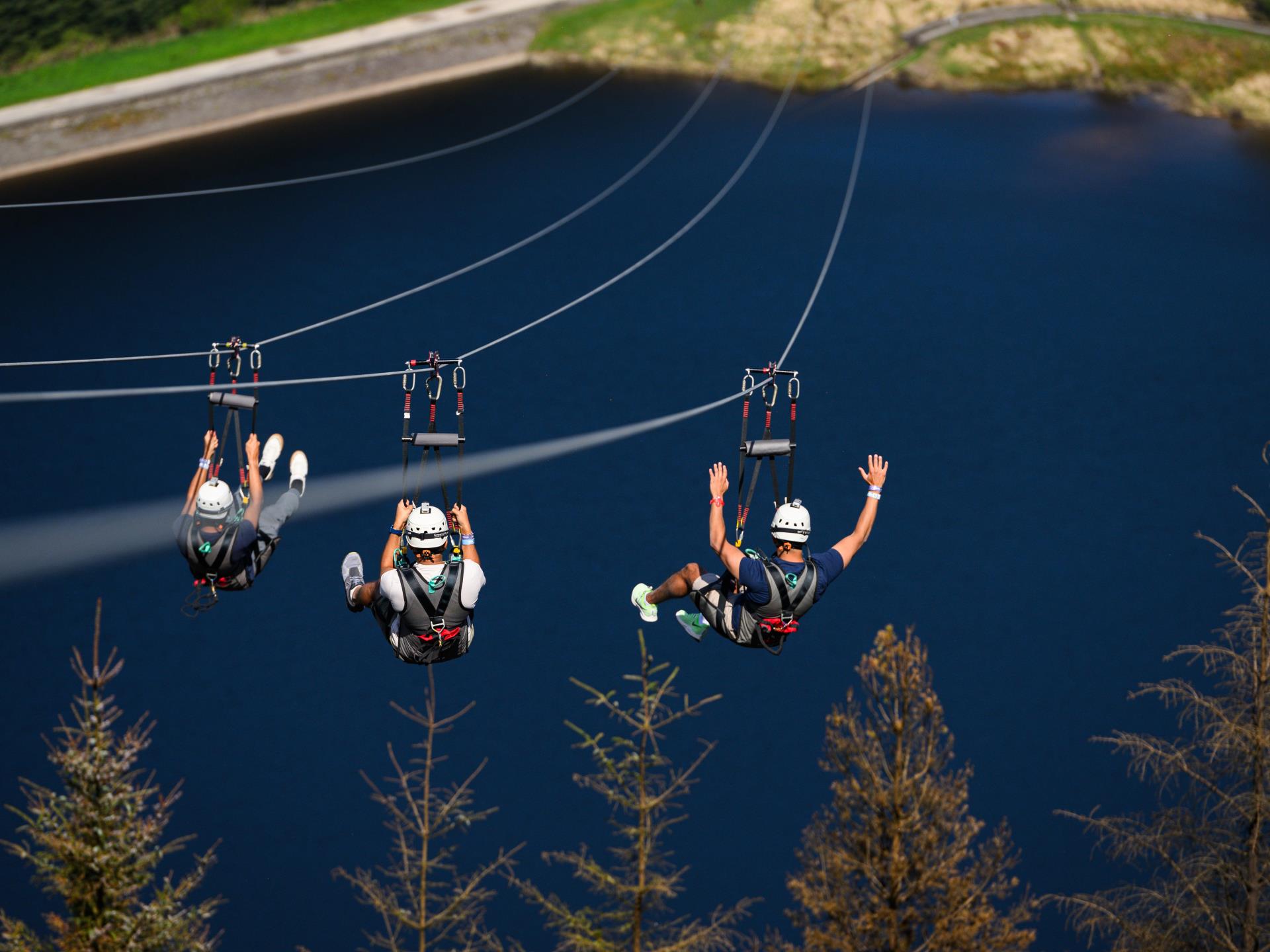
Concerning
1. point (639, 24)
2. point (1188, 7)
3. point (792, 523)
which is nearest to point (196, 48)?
point (639, 24)

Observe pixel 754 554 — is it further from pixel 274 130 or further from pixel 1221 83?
pixel 1221 83

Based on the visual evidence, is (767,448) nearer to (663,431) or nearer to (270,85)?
(663,431)

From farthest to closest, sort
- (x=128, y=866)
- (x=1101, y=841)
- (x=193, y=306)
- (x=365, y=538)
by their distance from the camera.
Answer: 1. (x=193, y=306)
2. (x=365, y=538)
3. (x=1101, y=841)
4. (x=128, y=866)

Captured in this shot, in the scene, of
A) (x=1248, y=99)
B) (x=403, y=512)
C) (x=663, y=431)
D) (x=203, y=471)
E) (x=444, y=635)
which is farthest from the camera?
(x=1248, y=99)

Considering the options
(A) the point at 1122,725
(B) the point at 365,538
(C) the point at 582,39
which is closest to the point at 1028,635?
(A) the point at 1122,725

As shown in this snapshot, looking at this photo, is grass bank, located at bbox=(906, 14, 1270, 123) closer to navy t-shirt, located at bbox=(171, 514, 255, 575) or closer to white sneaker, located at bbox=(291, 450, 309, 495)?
white sneaker, located at bbox=(291, 450, 309, 495)

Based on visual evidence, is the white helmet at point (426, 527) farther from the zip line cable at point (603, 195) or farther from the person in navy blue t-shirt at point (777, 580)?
the zip line cable at point (603, 195)

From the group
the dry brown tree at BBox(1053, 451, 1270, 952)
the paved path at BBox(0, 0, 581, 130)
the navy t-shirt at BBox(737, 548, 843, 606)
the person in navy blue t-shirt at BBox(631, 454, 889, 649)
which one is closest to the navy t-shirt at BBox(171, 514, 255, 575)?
the person in navy blue t-shirt at BBox(631, 454, 889, 649)
